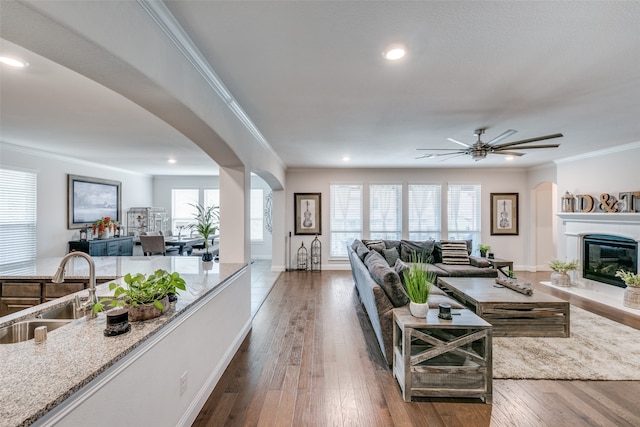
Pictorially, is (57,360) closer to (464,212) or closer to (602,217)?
(602,217)

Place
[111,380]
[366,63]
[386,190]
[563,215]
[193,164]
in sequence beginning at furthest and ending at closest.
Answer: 1. [386,190]
2. [193,164]
3. [563,215]
4. [366,63]
5. [111,380]

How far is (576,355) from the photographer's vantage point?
2912mm

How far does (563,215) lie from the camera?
229 inches

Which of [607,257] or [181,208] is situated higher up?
[181,208]

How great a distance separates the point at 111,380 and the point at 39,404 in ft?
1.20

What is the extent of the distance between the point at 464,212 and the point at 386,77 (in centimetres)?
590

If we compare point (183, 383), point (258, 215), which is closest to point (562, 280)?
point (183, 383)

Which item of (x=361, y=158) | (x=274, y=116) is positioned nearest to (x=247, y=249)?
(x=274, y=116)

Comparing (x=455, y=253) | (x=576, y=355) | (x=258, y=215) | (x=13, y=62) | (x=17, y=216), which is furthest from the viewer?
(x=258, y=215)

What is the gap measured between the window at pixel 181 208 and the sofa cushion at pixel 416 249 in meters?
6.30

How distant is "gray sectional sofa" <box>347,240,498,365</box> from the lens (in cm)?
275

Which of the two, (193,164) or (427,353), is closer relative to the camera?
(427,353)

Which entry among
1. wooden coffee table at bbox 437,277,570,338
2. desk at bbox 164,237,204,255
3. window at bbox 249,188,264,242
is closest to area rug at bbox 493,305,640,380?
wooden coffee table at bbox 437,277,570,338

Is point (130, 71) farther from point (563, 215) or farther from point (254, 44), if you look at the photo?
point (563, 215)
